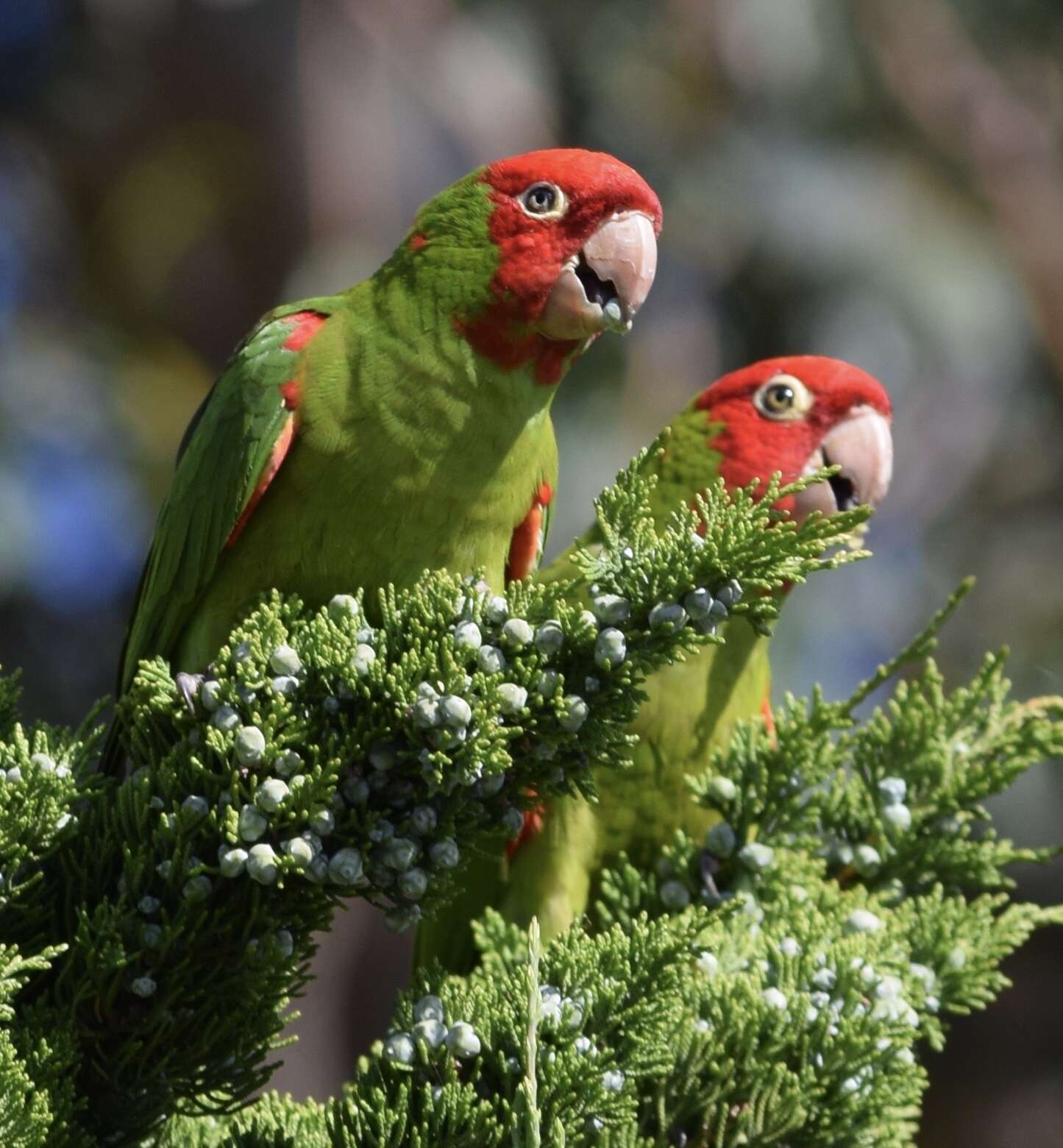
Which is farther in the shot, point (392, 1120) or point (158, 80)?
point (158, 80)

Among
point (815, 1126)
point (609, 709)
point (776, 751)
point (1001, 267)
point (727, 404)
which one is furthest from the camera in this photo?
point (1001, 267)

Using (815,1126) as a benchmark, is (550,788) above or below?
above

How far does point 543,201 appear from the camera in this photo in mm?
2457

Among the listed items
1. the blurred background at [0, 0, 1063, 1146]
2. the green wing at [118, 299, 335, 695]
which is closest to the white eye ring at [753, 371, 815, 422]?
the green wing at [118, 299, 335, 695]

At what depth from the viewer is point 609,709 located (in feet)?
5.74

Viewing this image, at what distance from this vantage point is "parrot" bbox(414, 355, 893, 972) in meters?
2.70

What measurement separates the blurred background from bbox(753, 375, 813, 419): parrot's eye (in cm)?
405

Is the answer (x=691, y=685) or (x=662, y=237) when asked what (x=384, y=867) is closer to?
(x=691, y=685)

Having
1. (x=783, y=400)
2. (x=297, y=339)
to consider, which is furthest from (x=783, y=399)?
(x=297, y=339)

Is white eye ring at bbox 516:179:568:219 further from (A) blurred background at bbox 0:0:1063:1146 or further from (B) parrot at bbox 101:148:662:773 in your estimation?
(A) blurred background at bbox 0:0:1063:1146


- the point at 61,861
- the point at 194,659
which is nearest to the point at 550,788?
the point at 61,861

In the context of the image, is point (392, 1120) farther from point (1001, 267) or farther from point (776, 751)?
point (1001, 267)

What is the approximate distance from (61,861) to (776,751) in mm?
1111

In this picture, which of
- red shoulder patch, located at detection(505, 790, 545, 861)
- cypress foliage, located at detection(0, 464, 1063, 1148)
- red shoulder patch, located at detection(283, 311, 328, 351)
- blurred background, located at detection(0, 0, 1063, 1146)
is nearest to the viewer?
cypress foliage, located at detection(0, 464, 1063, 1148)
